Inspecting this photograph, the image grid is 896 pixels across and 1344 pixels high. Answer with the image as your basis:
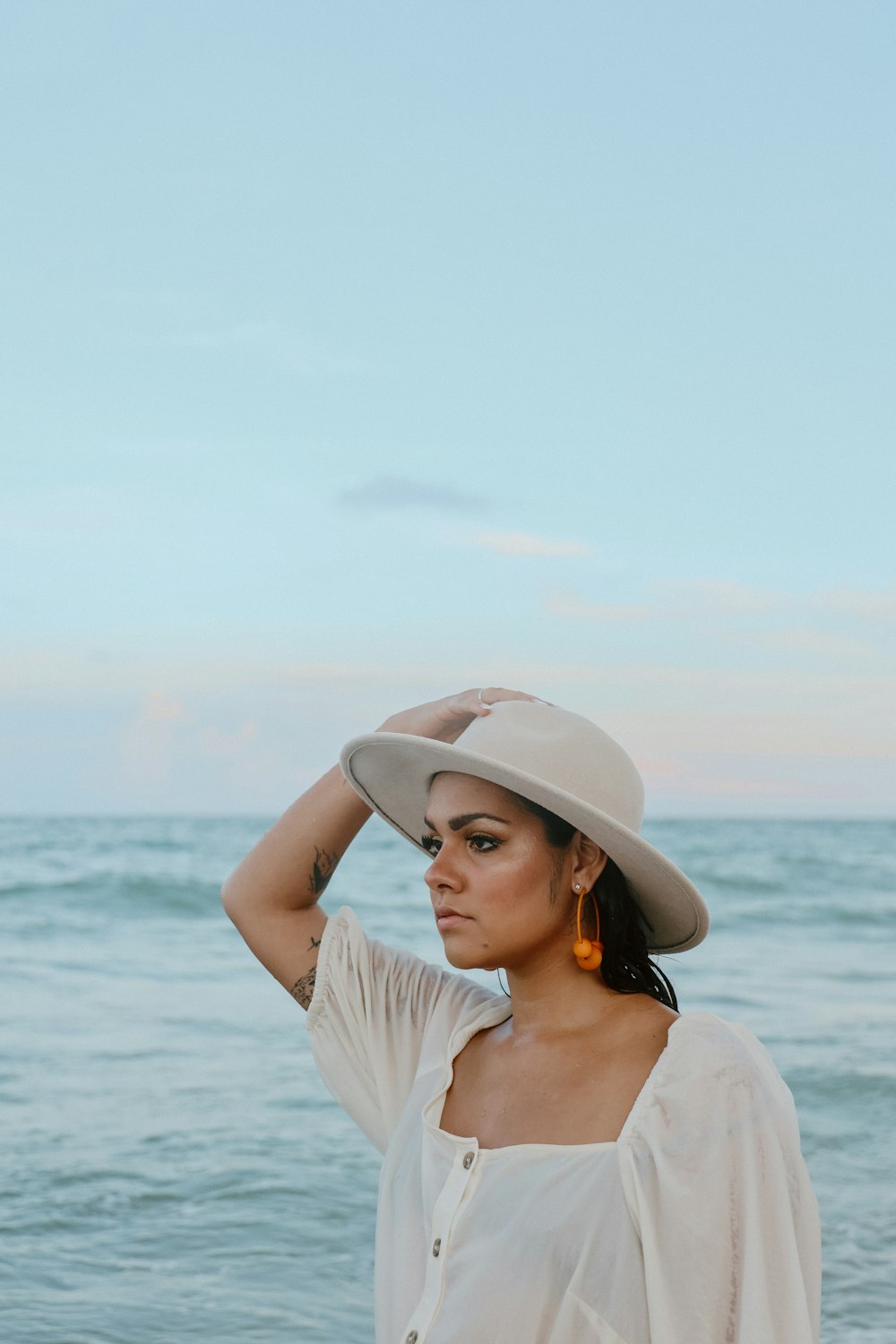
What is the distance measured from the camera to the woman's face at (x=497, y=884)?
7.61ft

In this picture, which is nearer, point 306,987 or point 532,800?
point 532,800

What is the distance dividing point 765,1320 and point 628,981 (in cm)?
64

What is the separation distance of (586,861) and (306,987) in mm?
636

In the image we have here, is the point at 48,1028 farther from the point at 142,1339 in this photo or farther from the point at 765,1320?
the point at 765,1320

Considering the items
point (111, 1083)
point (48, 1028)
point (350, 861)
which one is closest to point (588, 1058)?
point (111, 1083)

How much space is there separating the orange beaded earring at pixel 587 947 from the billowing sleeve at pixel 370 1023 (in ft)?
1.11

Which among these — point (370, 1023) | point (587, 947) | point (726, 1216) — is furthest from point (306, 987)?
point (726, 1216)

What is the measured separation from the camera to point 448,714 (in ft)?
8.51

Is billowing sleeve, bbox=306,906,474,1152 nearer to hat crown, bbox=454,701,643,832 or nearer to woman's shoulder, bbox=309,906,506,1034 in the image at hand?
woman's shoulder, bbox=309,906,506,1034

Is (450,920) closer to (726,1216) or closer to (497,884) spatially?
(497,884)

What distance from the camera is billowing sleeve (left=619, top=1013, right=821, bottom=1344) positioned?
6.19ft

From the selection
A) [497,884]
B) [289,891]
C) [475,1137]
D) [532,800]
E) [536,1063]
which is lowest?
[475,1137]

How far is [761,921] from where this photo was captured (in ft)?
62.2

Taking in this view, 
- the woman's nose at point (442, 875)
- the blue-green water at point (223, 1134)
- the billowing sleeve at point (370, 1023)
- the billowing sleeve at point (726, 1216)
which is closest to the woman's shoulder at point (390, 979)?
the billowing sleeve at point (370, 1023)
